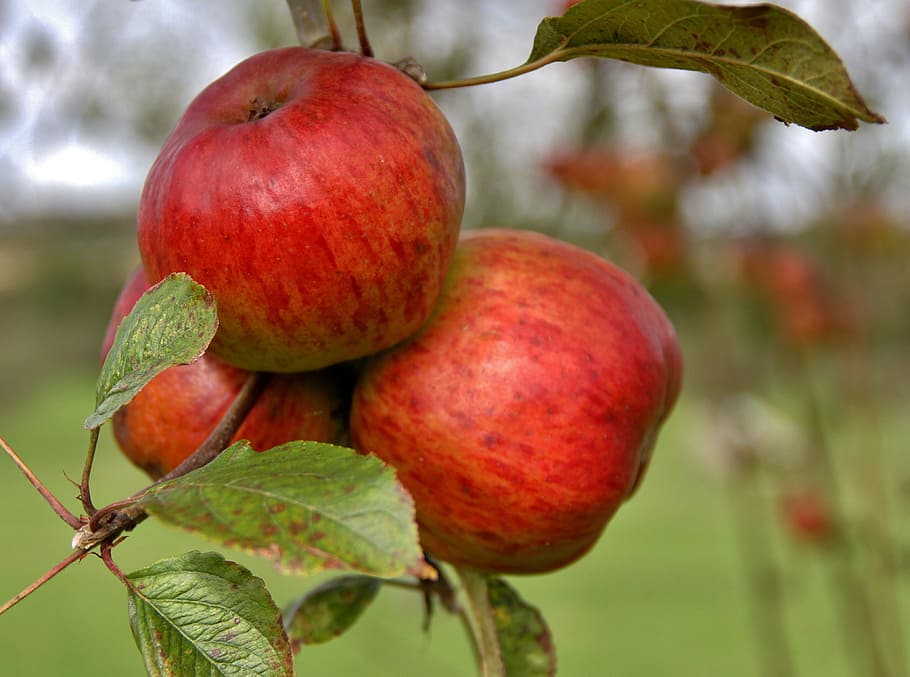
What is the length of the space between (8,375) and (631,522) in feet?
20.8

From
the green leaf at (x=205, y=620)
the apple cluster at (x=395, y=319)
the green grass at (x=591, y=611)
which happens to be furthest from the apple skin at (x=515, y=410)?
the green grass at (x=591, y=611)

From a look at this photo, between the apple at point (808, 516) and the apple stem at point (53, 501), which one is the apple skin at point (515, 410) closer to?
the apple stem at point (53, 501)

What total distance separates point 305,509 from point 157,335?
0.37 feet

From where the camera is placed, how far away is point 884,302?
22.8ft

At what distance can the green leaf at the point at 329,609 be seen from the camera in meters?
0.60

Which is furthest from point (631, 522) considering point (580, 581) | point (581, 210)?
point (581, 210)

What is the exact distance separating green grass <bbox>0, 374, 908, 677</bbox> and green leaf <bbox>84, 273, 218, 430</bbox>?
9.78ft

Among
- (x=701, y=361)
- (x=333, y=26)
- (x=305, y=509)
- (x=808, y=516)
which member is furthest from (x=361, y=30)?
(x=701, y=361)

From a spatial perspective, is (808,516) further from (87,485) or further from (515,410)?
(87,485)

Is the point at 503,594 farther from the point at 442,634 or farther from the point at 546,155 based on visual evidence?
the point at 442,634

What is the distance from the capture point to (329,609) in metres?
0.60

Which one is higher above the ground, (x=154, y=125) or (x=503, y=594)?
(x=503, y=594)

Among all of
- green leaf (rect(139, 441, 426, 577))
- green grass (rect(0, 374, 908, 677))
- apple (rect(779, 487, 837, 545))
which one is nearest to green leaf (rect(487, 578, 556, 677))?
green leaf (rect(139, 441, 426, 577))

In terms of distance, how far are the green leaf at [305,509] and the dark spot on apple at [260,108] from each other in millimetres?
176
